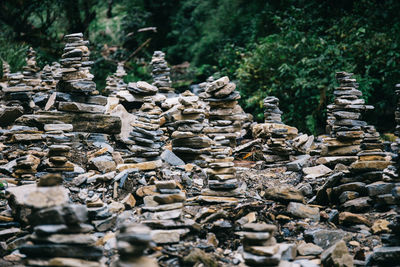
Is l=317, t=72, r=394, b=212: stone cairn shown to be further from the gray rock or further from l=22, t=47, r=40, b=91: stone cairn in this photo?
l=22, t=47, r=40, b=91: stone cairn

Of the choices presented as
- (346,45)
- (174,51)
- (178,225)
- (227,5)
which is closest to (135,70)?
(174,51)

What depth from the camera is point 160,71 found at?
11719 millimetres

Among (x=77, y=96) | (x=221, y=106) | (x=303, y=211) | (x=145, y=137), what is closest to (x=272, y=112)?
(x=221, y=106)

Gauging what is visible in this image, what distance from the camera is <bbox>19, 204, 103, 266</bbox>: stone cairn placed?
12.3ft

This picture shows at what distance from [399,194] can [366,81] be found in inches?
393

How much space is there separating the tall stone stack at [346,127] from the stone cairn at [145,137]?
11.2 ft

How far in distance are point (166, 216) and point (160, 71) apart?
7.47m

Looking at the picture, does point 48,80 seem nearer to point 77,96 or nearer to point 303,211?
point 77,96

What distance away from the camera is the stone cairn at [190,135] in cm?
762

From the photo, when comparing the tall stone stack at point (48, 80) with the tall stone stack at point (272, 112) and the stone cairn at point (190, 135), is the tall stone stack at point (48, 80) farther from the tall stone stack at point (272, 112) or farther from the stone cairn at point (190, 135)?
the tall stone stack at point (272, 112)

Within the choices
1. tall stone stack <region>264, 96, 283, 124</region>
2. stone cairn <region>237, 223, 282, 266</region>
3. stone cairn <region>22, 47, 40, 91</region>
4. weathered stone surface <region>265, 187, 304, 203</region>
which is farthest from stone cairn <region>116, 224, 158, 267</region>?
stone cairn <region>22, 47, 40, 91</region>

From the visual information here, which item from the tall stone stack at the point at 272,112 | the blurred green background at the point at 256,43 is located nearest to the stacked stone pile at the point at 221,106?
the tall stone stack at the point at 272,112

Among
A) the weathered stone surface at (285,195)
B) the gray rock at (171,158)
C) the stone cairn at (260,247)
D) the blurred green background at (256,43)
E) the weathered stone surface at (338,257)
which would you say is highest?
the blurred green background at (256,43)

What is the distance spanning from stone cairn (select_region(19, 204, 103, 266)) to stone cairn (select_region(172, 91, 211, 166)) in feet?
13.0
